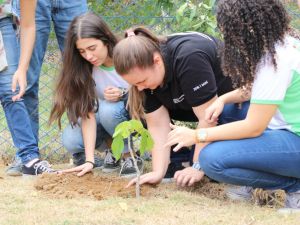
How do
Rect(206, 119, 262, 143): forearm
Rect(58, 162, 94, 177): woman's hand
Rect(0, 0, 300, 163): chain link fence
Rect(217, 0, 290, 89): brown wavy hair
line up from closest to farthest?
1. Rect(217, 0, 290, 89): brown wavy hair
2. Rect(206, 119, 262, 143): forearm
3. Rect(58, 162, 94, 177): woman's hand
4. Rect(0, 0, 300, 163): chain link fence

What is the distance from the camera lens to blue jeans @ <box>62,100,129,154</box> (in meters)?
3.66

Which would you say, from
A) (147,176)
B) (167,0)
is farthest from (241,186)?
(167,0)

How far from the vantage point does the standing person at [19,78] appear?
3422 millimetres

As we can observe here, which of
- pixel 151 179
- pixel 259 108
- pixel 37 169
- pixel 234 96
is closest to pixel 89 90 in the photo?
pixel 37 169

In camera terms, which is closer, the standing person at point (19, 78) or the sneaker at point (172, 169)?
the standing person at point (19, 78)

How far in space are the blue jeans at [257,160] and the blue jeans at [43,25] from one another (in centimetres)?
142

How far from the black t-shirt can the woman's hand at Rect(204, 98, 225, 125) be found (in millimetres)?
99

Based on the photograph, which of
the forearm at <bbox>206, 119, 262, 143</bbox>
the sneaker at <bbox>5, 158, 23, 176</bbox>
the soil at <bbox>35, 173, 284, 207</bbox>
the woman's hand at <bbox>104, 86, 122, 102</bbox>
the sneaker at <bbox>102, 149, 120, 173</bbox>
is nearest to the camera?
the forearm at <bbox>206, 119, 262, 143</bbox>

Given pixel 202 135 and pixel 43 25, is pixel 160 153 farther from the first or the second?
pixel 43 25

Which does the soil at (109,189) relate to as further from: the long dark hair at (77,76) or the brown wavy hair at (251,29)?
the brown wavy hair at (251,29)

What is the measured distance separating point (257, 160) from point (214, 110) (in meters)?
0.35

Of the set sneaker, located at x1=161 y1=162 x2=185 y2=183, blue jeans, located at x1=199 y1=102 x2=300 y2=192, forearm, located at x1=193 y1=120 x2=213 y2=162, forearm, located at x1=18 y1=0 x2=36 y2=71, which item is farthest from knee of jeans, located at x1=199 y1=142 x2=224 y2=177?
forearm, located at x1=18 y1=0 x2=36 y2=71

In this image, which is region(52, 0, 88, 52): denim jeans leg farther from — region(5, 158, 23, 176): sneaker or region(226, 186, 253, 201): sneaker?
region(226, 186, 253, 201): sneaker

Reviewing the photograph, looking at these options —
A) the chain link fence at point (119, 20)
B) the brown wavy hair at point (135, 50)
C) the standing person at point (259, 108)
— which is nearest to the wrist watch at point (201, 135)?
the standing person at point (259, 108)
